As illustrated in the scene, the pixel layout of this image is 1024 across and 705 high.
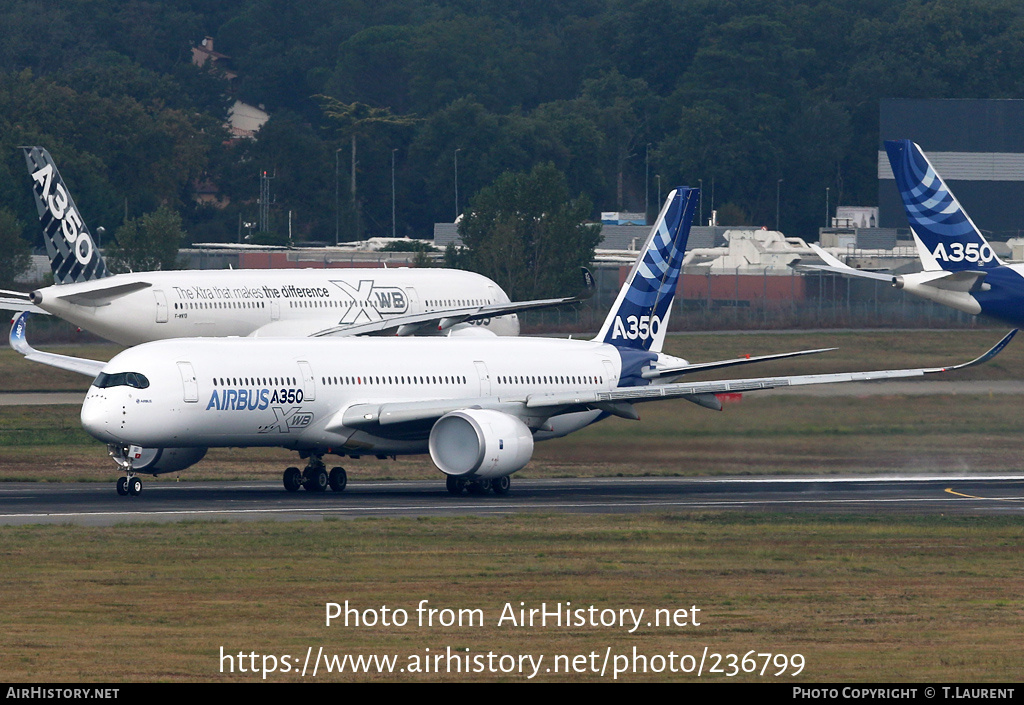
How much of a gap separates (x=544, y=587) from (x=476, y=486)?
16.8m

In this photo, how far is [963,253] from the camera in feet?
202

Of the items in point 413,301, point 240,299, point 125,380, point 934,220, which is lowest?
point 125,380

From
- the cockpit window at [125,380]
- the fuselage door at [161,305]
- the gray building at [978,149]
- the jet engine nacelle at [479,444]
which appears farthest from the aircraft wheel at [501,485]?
the gray building at [978,149]

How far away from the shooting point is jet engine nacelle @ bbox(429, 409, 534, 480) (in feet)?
142

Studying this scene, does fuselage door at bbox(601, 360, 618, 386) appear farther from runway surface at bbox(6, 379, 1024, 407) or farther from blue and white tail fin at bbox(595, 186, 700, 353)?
runway surface at bbox(6, 379, 1024, 407)

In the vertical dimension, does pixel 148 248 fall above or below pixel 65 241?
below

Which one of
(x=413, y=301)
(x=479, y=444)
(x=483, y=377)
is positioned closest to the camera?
(x=479, y=444)

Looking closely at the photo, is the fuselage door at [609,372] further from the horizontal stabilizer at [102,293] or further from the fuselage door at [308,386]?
the horizontal stabilizer at [102,293]

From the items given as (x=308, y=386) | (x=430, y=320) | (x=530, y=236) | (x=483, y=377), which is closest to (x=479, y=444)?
(x=308, y=386)

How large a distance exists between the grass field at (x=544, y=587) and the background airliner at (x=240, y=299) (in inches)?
789

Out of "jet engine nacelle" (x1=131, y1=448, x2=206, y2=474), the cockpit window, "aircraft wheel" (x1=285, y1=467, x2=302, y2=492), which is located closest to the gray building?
"aircraft wheel" (x1=285, y1=467, x2=302, y2=492)

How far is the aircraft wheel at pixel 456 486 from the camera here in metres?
44.4

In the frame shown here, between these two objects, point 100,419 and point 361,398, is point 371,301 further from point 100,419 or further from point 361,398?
point 100,419
